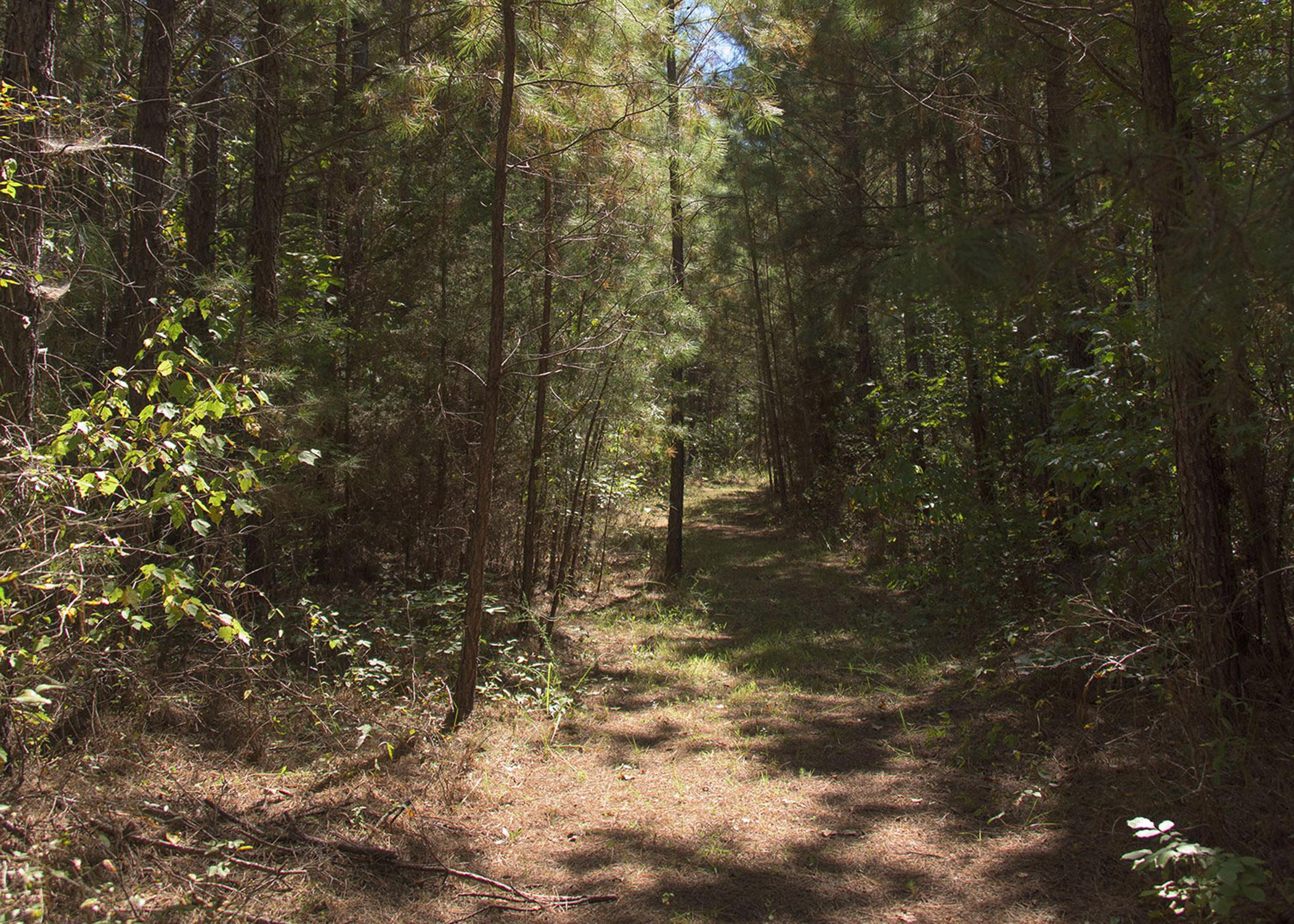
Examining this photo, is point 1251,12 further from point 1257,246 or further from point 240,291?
point 240,291

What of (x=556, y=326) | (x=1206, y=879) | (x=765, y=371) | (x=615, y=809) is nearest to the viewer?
(x=1206, y=879)

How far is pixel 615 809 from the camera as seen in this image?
4531mm

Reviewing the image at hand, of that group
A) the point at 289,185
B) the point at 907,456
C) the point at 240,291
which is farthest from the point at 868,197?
the point at 240,291

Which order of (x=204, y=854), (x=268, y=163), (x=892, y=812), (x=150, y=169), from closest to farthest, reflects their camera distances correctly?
1. (x=204, y=854)
2. (x=892, y=812)
3. (x=150, y=169)
4. (x=268, y=163)

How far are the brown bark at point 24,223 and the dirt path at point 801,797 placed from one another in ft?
10.2

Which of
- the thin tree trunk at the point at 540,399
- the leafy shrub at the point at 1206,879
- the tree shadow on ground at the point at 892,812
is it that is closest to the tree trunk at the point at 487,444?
the tree shadow on ground at the point at 892,812

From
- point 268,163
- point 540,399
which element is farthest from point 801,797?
point 268,163

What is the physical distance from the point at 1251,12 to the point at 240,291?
6.59 m

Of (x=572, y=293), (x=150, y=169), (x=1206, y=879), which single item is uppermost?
(x=150, y=169)

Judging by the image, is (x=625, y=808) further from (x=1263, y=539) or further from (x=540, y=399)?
(x=540, y=399)

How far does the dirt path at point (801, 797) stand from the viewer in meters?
3.45

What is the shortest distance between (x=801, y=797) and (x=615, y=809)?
3.47ft

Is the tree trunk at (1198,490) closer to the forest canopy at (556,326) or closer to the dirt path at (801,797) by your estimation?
the forest canopy at (556,326)

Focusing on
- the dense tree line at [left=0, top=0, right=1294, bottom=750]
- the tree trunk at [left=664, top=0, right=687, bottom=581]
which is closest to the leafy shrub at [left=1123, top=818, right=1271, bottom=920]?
the dense tree line at [left=0, top=0, right=1294, bottom=750]
